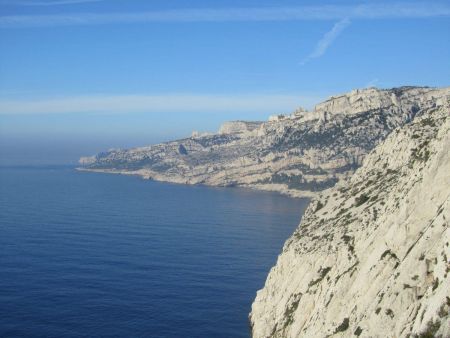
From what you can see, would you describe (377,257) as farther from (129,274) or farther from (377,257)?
(129,274)

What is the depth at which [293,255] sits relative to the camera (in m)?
83.0

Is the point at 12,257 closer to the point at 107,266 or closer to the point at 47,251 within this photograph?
the point at 47,251

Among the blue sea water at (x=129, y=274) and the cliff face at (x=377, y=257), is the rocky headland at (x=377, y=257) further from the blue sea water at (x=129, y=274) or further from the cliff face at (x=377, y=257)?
the blue sea water at (x=129, y=274)

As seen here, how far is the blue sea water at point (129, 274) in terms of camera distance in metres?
89.2

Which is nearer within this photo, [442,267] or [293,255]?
[442,267]

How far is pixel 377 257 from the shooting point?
200 ft

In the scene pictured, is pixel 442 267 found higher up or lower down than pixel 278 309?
higher up

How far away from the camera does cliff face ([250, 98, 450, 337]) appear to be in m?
48.4

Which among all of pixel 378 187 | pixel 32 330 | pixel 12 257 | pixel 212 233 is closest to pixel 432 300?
pixel 378 187

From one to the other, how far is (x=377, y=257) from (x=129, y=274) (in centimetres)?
6610

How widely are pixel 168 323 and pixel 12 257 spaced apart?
50.8 m

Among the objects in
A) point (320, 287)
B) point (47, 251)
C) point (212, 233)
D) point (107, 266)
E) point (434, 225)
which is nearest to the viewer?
point (434, 225)

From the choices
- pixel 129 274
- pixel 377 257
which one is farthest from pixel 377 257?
pixel 129 274

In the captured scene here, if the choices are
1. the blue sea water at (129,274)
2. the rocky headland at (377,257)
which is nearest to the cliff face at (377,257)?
the rocky headland at (377,257)
